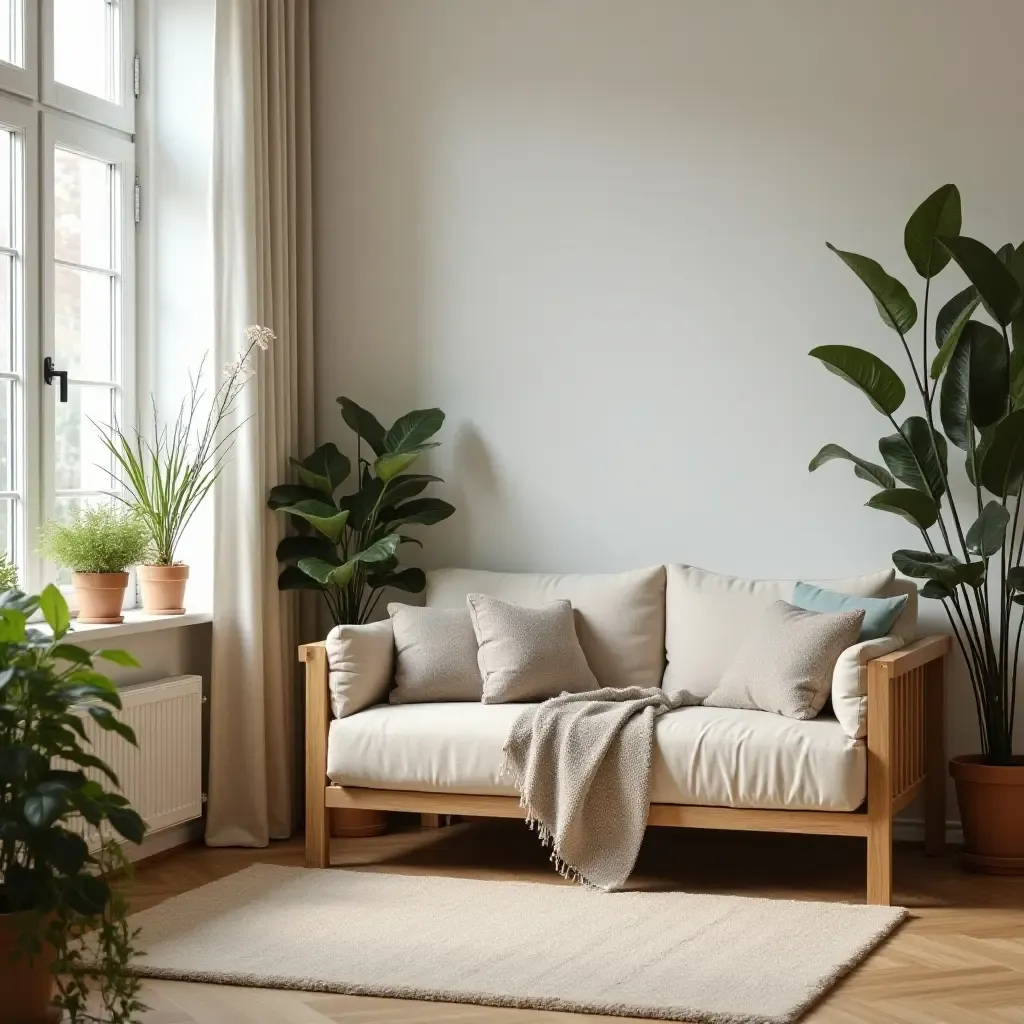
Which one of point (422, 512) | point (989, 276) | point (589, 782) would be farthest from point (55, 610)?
point (989, 276)

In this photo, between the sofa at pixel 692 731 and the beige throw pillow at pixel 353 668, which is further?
the beige throw pillow at pixel 353 668

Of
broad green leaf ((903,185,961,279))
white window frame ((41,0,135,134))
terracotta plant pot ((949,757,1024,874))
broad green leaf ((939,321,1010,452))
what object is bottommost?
terracotta plant pot ((949,757,1024,874))

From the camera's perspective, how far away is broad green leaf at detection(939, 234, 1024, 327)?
4234 millimetres

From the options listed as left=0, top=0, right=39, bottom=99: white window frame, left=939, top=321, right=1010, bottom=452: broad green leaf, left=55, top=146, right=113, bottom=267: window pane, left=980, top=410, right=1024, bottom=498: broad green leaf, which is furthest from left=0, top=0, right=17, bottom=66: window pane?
left=980, top=410, right=1024, bottom=498: broad green leaf

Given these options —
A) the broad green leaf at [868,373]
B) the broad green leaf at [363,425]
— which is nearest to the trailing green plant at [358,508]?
the broad green leaf at [363,425]

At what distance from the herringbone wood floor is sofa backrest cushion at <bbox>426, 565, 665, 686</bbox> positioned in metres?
0.59

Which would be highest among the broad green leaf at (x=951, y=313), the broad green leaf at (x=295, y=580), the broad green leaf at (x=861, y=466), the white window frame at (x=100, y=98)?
the white window frame at (x=100, y=98)

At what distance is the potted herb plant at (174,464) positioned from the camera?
4.86 meters

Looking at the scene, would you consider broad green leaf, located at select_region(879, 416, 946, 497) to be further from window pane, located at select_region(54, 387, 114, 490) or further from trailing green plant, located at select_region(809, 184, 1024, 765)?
window pane, located at select_region(54, 387, 114, 490)

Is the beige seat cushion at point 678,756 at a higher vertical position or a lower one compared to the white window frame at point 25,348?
lower

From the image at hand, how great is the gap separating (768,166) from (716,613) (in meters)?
1.55

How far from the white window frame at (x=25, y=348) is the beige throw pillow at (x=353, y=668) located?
0.96 meters

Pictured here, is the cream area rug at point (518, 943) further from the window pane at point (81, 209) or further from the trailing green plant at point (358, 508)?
the window pane at point (81, 209)

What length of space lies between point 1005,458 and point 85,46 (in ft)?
10.5
